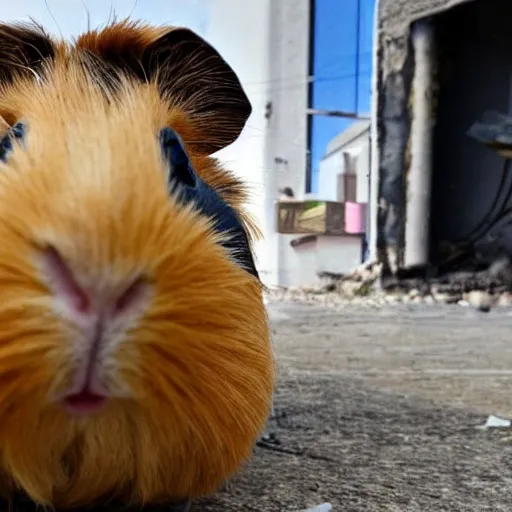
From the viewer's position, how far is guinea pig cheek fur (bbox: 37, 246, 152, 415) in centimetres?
42

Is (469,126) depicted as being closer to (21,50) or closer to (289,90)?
(289,90)

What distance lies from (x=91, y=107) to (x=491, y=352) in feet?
5.80

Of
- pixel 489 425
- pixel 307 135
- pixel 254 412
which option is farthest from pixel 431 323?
pixel 254 412

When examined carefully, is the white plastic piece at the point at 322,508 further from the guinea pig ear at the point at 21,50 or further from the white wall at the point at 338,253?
the white wall at the point at 338,253

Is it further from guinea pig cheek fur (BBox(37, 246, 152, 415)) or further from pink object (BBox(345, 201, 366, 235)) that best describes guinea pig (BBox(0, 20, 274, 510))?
pink object (BBox(345, 201, 366, 235))

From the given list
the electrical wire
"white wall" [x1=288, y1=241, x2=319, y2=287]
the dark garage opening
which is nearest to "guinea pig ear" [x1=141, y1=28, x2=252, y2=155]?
"white wall" [x1=288, y1=241, x2=319, y2=287]

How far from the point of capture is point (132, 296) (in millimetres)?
428

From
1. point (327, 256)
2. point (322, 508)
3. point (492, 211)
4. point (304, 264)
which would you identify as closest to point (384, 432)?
point (322, 508)

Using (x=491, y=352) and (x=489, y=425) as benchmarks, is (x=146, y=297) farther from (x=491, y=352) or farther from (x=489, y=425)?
(x=491, y=352)

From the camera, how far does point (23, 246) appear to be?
1.41 feet

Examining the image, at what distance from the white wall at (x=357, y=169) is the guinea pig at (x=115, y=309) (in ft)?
11.5

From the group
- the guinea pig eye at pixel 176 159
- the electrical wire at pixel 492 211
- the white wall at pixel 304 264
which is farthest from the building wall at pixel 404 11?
the guinea pig eye at pixel 176 159

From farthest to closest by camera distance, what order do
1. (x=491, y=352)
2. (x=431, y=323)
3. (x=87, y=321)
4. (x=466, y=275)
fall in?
1. (x=466, y=275)
2. (x=431, y=323)
3. (x=491, y=352)
4. (x=87, y=321)

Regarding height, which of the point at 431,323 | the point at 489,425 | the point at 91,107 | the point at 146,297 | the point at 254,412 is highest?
the point at 91,107
